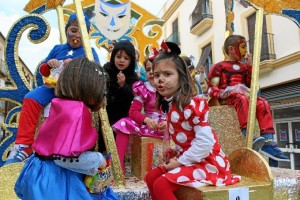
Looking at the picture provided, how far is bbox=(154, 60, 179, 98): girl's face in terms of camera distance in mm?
1496

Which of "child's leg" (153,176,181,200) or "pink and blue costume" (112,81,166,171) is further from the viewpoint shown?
"pink and blue costume" (112,81,166,171)

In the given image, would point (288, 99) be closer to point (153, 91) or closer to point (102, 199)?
point (153, 91)

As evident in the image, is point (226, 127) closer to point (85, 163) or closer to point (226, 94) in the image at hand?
point (226, 94)

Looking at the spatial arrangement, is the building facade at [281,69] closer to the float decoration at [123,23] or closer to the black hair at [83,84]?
the float decoration at [123,23]

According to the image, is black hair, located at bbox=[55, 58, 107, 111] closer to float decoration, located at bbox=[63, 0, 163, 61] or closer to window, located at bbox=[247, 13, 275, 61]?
float decoration, located at bbox=[63, 0, 163, 61]

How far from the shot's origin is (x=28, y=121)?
1691 millimetres

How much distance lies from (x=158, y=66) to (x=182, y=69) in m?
0.12

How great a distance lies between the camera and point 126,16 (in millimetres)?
4129

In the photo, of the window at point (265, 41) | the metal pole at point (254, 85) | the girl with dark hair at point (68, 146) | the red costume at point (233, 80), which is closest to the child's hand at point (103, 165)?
the girl with dark hair at point (68, 146)

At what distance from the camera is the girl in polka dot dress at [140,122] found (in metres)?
1.80

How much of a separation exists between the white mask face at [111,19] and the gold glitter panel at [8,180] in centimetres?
272

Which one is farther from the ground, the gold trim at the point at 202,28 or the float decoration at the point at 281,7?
→ the gold trim at the point at 202,28

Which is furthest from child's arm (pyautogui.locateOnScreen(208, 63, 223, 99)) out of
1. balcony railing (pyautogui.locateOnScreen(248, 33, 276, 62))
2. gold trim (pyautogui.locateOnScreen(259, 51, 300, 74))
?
balcony railing (pyautogui.locateOnScreen(248, 33, 276, 62))

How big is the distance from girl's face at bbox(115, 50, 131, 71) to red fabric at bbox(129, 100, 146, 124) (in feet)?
1.43
